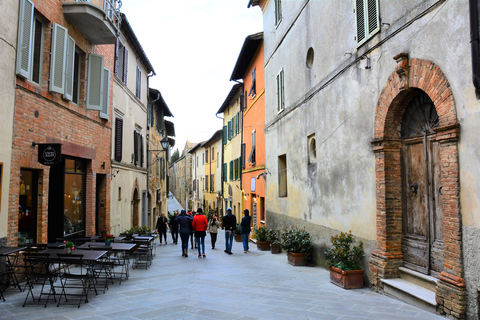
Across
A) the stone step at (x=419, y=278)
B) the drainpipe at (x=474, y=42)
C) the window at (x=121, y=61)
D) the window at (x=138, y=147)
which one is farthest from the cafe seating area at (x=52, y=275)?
the window at (x=138, y=147)

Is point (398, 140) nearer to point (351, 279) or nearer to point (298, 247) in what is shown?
point (351, 279)

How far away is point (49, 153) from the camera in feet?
25.2

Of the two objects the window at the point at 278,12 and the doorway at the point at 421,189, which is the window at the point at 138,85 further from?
the doorway at the point at 421,189

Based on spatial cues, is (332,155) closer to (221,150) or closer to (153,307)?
(153,307)

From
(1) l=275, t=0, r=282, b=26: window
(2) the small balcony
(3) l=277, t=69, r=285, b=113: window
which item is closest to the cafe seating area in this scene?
(2) the small balcony

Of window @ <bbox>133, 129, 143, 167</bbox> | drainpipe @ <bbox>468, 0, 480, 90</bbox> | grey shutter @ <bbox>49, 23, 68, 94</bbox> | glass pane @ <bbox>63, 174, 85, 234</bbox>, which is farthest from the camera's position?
window @ <bbox>133, 129, 143, 167</bbox>

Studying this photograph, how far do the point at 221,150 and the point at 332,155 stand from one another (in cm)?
2391

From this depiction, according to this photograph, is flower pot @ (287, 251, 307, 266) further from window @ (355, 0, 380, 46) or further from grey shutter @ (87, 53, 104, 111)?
grey shutter @ (87, 53, 104, 111)

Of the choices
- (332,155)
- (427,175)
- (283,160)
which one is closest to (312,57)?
(332,155)

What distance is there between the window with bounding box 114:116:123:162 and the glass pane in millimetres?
2898

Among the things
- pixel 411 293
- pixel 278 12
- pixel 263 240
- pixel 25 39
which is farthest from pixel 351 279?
pixel 278 12

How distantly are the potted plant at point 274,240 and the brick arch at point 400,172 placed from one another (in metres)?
6.27

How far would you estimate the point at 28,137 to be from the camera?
766cm

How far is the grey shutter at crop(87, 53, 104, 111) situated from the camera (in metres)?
10.7
